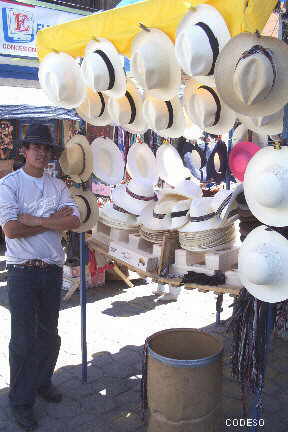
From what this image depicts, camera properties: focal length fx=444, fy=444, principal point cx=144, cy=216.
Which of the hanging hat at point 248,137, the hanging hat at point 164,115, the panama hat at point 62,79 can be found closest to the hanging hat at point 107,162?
the hanging hat at point 164,115

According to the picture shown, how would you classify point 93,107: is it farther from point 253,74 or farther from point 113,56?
point 253,74

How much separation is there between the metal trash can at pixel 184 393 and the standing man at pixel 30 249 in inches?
36.6

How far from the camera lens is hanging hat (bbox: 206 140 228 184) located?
6258 mm

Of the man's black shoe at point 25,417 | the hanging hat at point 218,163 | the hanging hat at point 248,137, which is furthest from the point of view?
the hanging hat at point 218,163

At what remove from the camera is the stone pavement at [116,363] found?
11.4 feet

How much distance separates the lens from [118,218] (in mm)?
4141

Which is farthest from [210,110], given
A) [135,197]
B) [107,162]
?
[107,162]

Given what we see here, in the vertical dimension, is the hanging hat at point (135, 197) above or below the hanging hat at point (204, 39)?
below

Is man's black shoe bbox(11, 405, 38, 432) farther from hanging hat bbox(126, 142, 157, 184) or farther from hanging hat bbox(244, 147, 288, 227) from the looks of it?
hanging hat bbox(126, 142, 157, 184)

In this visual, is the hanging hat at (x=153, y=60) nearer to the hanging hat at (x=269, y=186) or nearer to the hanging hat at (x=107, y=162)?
the hanging hat at (x=269, y=186)

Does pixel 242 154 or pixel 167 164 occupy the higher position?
pixel 242 154

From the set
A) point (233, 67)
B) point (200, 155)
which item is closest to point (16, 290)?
point (233, 67)

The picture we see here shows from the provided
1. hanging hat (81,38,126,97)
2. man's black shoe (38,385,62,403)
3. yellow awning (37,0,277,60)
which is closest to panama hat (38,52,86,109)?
yellow awning (37,0,277,60)

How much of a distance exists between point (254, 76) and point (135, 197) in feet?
7.14
